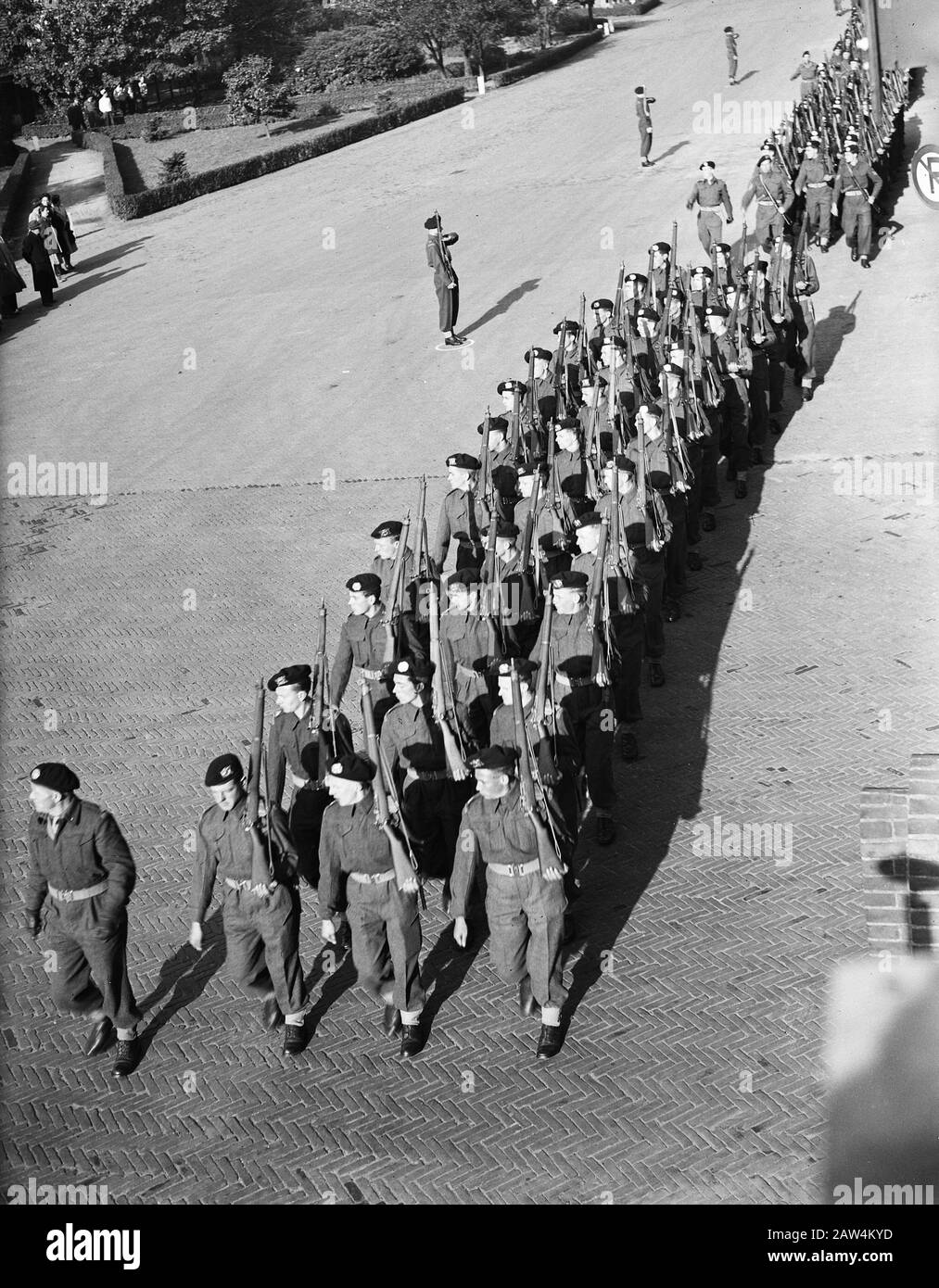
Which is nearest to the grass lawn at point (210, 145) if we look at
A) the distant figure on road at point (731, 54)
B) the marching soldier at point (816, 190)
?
the distant figure on road at point (731, 54)

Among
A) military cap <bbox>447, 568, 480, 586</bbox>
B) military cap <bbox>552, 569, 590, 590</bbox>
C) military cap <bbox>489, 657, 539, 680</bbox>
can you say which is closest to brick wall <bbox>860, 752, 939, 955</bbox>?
military cap <bbox>489, 657, 539, 680</bbox>

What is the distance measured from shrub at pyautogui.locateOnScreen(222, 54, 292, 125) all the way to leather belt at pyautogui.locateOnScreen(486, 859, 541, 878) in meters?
37.4

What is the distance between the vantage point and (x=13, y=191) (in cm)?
3472

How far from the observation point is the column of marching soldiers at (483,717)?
7.83 metres

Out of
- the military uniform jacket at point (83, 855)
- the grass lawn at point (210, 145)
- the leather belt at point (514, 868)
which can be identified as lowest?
the grass lawn at point (210, 145)

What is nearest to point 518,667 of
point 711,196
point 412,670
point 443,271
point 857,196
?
point 412,670

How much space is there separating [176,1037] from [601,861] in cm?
287

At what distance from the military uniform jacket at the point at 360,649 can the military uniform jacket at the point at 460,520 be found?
1982 millimetres

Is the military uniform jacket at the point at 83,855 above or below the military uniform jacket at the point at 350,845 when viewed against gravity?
above

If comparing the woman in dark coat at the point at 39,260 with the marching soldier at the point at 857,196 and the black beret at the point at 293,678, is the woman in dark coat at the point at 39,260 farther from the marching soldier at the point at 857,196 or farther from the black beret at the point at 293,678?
the black beret at the point at 293,678

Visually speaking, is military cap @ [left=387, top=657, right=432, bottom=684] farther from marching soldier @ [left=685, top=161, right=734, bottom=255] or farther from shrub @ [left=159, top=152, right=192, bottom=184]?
shrub @ [left=159, top=152, right=192, bottom=184]

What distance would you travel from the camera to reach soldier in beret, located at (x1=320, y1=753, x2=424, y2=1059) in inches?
307

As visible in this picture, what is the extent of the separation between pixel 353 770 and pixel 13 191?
30.8m
